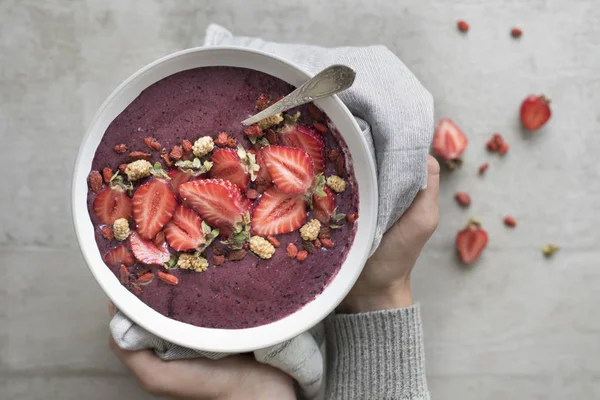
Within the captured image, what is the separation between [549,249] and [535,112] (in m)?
0.37

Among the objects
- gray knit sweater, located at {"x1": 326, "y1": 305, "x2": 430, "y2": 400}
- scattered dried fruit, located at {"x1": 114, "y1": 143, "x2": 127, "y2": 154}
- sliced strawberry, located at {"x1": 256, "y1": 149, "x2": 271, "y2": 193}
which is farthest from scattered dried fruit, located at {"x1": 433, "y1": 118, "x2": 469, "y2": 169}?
scattered dried fruit, located at {"x1": 114, "y1": 143, "x2": 127, "y2": 154}

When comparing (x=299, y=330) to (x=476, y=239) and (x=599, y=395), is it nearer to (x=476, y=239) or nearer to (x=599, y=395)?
(x=476, y=239)

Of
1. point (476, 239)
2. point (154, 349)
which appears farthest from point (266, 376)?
point (476, 239)

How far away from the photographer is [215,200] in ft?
3.69

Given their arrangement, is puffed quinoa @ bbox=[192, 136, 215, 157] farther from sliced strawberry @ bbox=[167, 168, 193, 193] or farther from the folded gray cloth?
the folded gray cloth

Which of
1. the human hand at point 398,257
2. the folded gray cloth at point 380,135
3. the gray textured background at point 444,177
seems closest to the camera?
the folded gray cloth at point 380,135

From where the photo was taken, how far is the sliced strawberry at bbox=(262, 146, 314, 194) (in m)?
→ 1.13

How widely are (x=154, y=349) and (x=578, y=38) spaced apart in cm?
135

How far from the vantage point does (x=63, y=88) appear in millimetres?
1567

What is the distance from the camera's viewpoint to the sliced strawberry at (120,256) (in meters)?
1.14

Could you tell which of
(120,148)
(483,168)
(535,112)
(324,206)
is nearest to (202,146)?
(120,148)

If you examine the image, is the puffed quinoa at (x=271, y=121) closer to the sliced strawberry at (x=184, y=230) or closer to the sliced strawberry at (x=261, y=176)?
the sliced strawberry at (x=261, y=176)

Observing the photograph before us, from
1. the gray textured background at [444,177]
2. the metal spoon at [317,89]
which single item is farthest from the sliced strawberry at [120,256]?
the gray textured background at [444,177]

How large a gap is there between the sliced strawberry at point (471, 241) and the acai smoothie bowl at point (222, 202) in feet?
1.86
